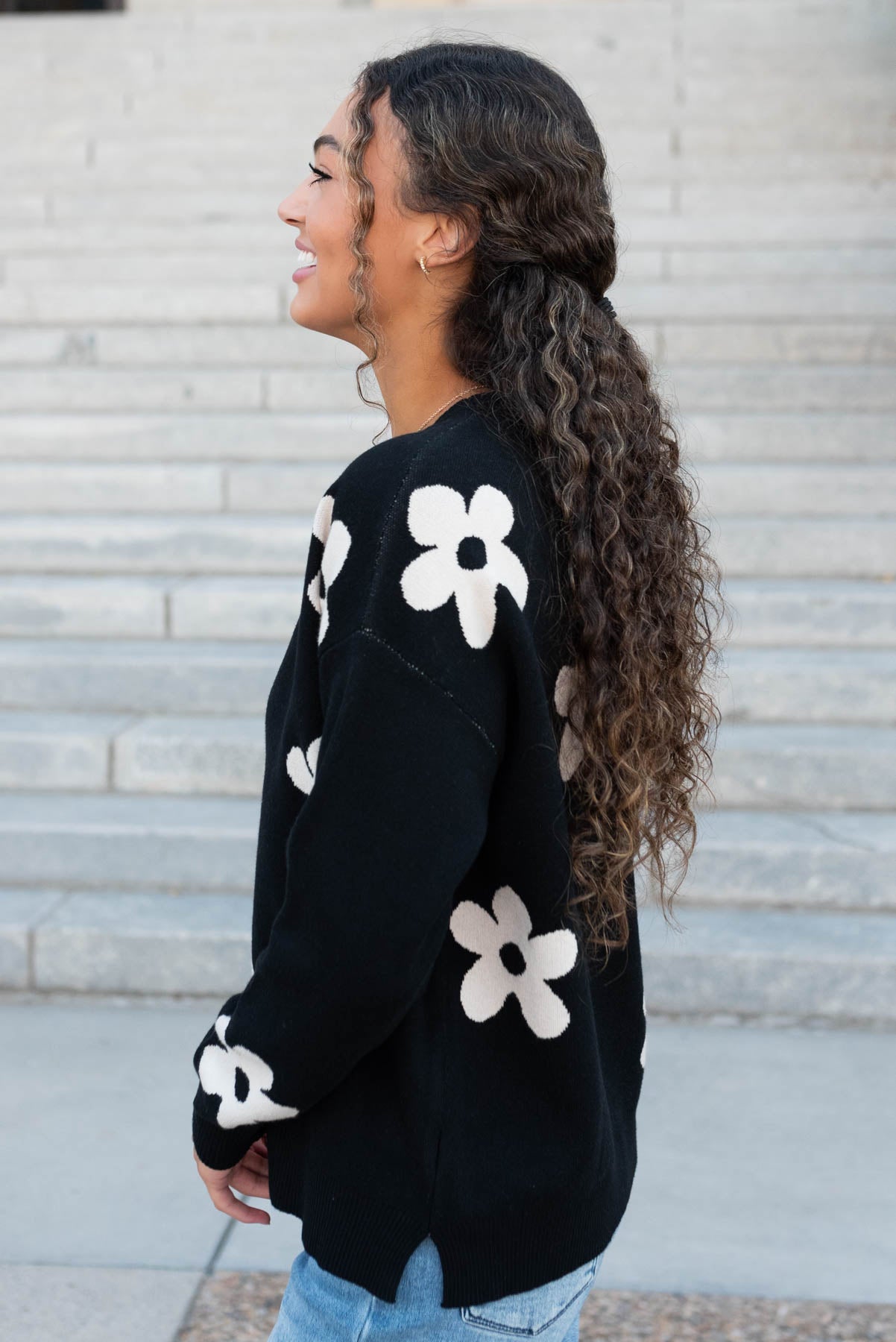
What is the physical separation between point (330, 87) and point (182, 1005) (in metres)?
7.70

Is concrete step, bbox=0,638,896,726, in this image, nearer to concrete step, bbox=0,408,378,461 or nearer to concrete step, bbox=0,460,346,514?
concrete step, bbox=0,460,346,514

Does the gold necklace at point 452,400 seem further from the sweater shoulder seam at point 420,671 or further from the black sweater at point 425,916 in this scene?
the sweater shoulder seam at point 420,671

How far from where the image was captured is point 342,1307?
1157 millimetres

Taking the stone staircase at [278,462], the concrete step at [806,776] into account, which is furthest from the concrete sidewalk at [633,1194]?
the concrete step at [806,776]

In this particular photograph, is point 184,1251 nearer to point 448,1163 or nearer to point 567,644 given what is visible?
point 448,1163

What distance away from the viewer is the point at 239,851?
3979mm

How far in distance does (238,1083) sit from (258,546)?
4039 millimetres

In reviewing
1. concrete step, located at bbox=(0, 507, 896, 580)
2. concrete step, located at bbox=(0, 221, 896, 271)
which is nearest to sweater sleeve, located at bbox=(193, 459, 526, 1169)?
concrete step, located at bbox=(0, 507, 896, 580)

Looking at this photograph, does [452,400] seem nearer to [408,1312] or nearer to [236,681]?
[408,1312]

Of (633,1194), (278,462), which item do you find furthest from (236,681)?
(633,1194)

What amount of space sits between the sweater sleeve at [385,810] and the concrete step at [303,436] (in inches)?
177

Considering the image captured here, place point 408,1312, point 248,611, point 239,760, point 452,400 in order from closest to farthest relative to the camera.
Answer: point 408,1312 < point 452,400 < point 239,760 < point 248,611

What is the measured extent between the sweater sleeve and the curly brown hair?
13cm

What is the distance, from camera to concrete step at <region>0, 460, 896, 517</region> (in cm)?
520
